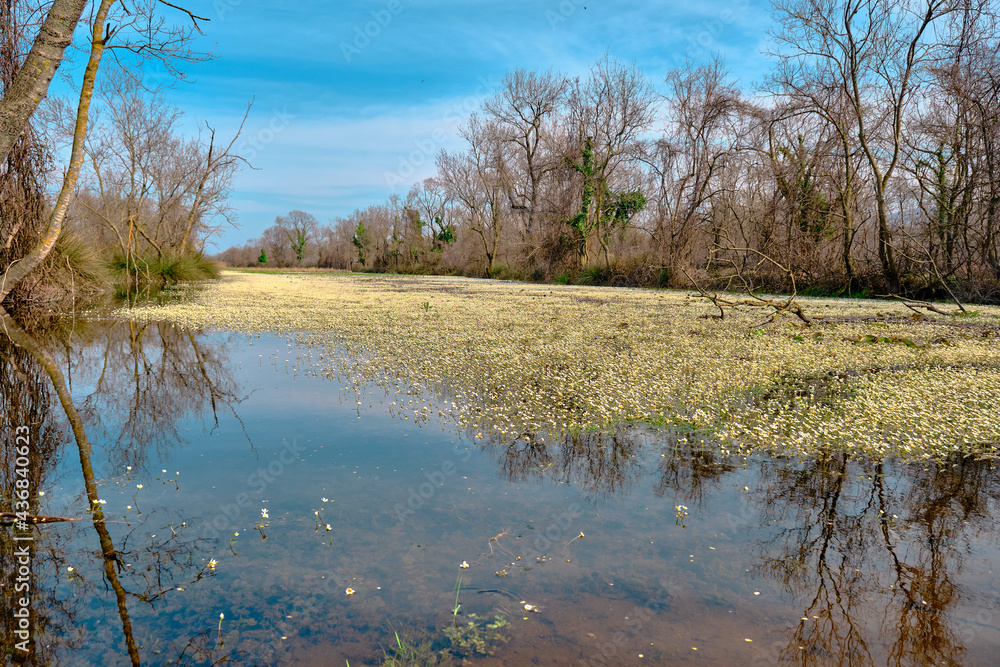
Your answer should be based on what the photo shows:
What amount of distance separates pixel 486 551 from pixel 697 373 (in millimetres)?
3971

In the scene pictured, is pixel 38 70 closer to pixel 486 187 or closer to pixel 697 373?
pixel 697 373

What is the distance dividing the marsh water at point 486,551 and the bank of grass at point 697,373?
414mm

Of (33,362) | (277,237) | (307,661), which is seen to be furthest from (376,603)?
(277,237)

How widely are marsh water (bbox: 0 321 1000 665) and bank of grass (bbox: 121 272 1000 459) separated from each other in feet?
1.36

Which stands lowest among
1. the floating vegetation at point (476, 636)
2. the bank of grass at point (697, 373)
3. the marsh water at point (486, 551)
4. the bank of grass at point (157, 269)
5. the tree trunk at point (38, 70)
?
the floating vegetation at point (476, 636)

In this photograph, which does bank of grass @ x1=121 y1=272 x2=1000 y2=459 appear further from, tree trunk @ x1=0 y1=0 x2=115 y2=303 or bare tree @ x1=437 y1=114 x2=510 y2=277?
bare tree @ x1=437 y1=114 x2=510 y2=277

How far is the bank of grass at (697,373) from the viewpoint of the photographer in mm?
3959

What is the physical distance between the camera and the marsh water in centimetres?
177

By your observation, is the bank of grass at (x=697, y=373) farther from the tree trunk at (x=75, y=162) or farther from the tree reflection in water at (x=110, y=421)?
the tree trunk at (x=75, y=162)

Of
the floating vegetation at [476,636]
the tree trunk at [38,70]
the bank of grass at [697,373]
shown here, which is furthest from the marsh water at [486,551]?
the tree trunk at [38,70]

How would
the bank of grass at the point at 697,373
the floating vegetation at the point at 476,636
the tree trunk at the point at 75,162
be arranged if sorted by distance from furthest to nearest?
the tree trunk at the point at 75,162, the bank of grass at the point at 697,373, the floating vegetation at the point at 476,636

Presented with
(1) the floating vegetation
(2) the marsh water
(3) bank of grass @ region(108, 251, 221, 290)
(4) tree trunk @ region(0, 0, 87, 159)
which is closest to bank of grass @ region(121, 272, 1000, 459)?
(2) the marsh water

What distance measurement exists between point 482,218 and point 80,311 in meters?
33.5

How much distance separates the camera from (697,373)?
5.67m
